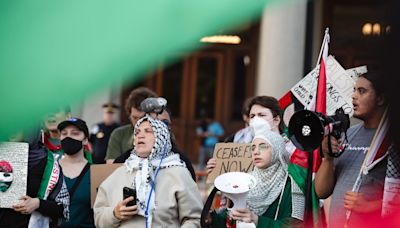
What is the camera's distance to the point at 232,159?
4.54 metres

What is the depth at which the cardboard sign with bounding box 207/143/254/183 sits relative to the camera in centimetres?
443

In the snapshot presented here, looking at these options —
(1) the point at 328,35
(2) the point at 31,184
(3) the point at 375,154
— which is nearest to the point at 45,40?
(3) the point at 375,154

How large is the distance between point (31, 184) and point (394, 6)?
3848 millimetres

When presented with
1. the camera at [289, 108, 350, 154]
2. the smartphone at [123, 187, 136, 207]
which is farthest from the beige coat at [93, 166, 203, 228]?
the camera at [289, 108, 350, 154]

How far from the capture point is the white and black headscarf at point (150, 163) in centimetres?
374

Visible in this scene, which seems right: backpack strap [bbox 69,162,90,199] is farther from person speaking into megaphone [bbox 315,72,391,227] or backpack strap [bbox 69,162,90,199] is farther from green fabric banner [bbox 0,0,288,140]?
green fabric banner [bbox 0,0,288,140]

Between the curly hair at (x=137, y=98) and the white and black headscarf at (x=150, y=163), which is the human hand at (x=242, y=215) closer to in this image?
the white and black headscarf at (x=150, y=163)

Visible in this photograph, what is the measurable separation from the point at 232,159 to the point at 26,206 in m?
1.36

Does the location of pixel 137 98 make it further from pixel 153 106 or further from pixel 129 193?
pixel 129 193

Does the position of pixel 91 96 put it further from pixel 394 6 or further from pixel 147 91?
pixel 147 91

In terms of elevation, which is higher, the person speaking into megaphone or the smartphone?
the person speaking into megaphone

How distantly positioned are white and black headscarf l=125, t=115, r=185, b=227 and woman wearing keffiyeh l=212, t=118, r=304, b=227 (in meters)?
0.40

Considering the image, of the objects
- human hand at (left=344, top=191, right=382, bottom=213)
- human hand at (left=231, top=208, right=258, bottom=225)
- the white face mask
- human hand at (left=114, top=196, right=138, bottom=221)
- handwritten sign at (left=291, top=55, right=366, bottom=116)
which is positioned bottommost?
human hand at (left=114, top=196, right=138, bottom=221)

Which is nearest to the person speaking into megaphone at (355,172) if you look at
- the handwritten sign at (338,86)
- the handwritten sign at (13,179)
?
the handwritten sign at (338,86)
